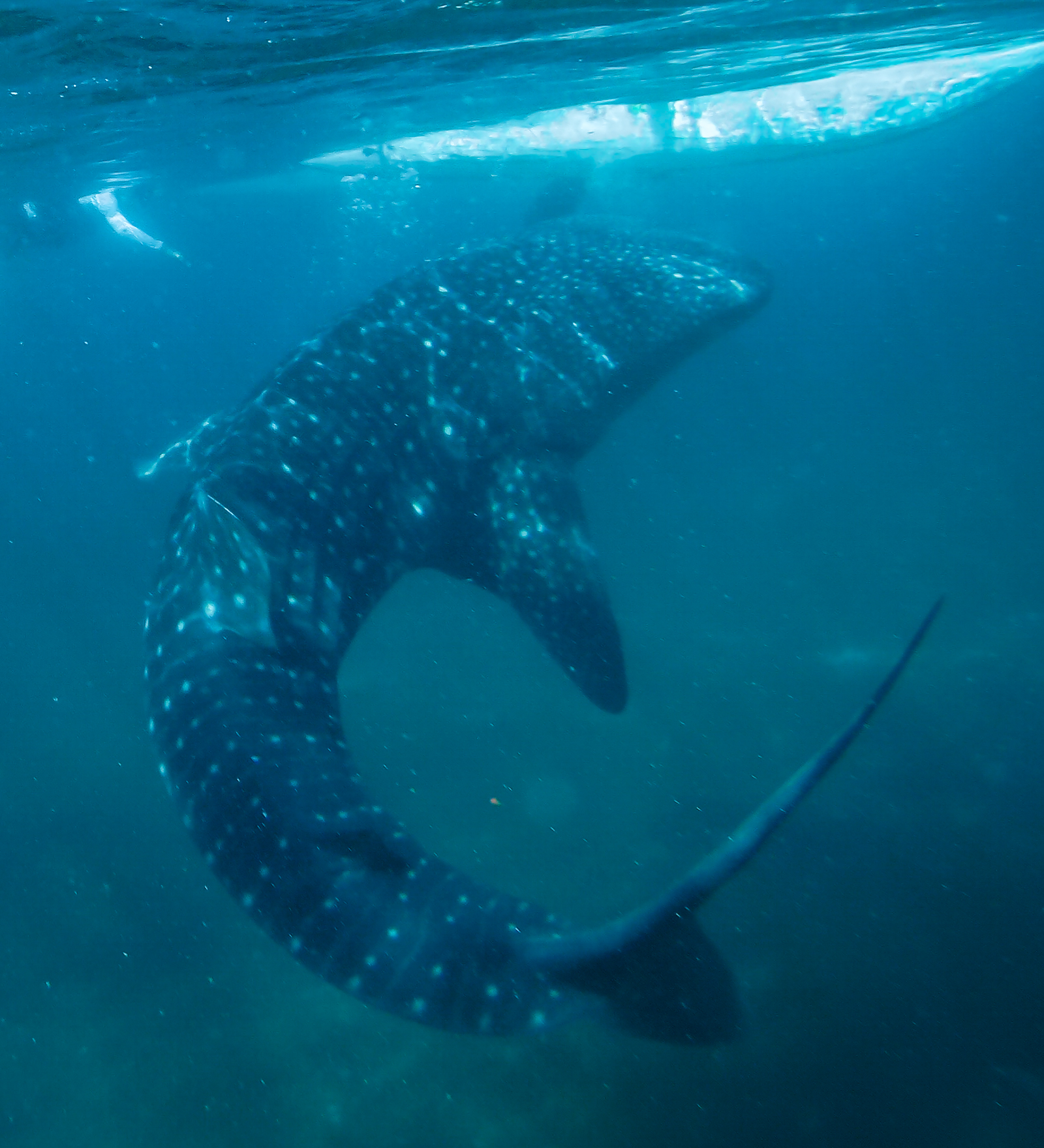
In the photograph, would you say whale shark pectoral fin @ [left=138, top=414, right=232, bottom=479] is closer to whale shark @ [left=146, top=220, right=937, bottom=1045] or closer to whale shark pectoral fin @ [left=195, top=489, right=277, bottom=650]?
whale shark @ [left=146, top=220, right=937, bottom=1045]

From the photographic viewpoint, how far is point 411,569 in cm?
608

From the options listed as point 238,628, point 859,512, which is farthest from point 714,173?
point 238,628

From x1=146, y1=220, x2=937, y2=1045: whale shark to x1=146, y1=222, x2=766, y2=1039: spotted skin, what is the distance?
0.05ft

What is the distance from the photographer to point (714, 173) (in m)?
35.8

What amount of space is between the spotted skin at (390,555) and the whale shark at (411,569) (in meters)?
0.02

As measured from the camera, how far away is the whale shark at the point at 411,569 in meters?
3.24

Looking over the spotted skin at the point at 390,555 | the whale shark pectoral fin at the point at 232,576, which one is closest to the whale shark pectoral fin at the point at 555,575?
the spotted skin at the point at 390,555

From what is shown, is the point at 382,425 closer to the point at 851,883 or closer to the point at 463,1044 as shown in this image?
the point at 463,1044

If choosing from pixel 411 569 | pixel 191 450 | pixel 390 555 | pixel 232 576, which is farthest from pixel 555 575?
pixel 191 450

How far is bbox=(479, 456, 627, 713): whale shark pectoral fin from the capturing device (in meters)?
5.56

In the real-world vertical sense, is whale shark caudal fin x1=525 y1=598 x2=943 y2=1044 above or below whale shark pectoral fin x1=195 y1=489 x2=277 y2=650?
below

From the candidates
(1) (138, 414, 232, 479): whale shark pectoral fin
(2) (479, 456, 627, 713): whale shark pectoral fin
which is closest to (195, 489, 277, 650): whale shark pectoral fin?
(1) (138, 414, 232, 479): whale shark pectoral fin

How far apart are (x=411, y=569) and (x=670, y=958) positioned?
12.0ft

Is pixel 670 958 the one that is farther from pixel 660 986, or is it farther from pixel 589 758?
pixel 589 758
